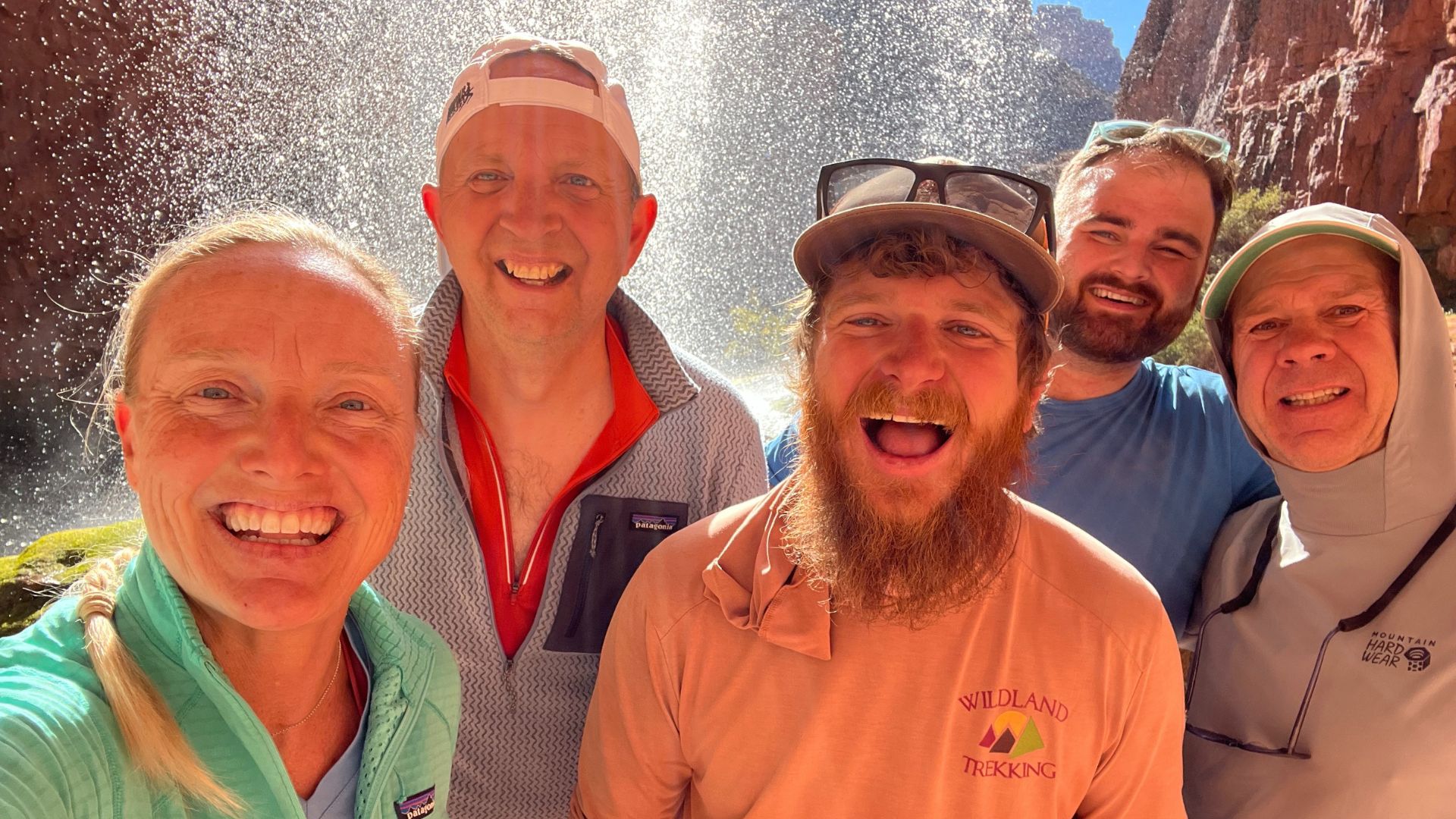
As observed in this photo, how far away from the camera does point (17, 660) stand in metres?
1.33

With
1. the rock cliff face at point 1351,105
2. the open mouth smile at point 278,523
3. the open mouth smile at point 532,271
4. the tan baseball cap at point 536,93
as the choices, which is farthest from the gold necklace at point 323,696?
the rock cliff face at point 1351,105

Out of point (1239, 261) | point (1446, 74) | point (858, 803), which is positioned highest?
point (1446, 74)

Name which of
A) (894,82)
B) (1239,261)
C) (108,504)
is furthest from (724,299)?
(894,82)

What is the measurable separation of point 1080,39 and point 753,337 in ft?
270

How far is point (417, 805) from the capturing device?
176cm

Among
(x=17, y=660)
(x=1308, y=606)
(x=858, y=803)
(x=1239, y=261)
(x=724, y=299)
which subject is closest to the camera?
(x=17, y=660)

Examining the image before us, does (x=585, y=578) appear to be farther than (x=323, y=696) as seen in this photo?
Yes

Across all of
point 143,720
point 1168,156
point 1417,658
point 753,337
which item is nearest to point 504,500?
point 143,720

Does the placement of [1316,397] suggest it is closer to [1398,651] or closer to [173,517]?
[1398,651]

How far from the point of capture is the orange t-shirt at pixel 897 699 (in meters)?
1.87

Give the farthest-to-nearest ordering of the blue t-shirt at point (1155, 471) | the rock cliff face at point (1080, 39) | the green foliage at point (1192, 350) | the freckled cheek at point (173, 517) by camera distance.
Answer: the rock cliff face at point (1080, 39) < the green foliage at point (1192, 350) < the blue t-shirt at point (1155, 471) < the freckled cheek at point (173, 517)

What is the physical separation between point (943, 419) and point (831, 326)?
35cm

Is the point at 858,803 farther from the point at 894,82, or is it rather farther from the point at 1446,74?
the point at 894,82

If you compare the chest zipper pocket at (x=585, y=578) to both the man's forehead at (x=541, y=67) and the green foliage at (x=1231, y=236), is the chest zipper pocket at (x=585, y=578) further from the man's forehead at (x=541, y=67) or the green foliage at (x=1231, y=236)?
the green foliage at (x=1231, y=236)
